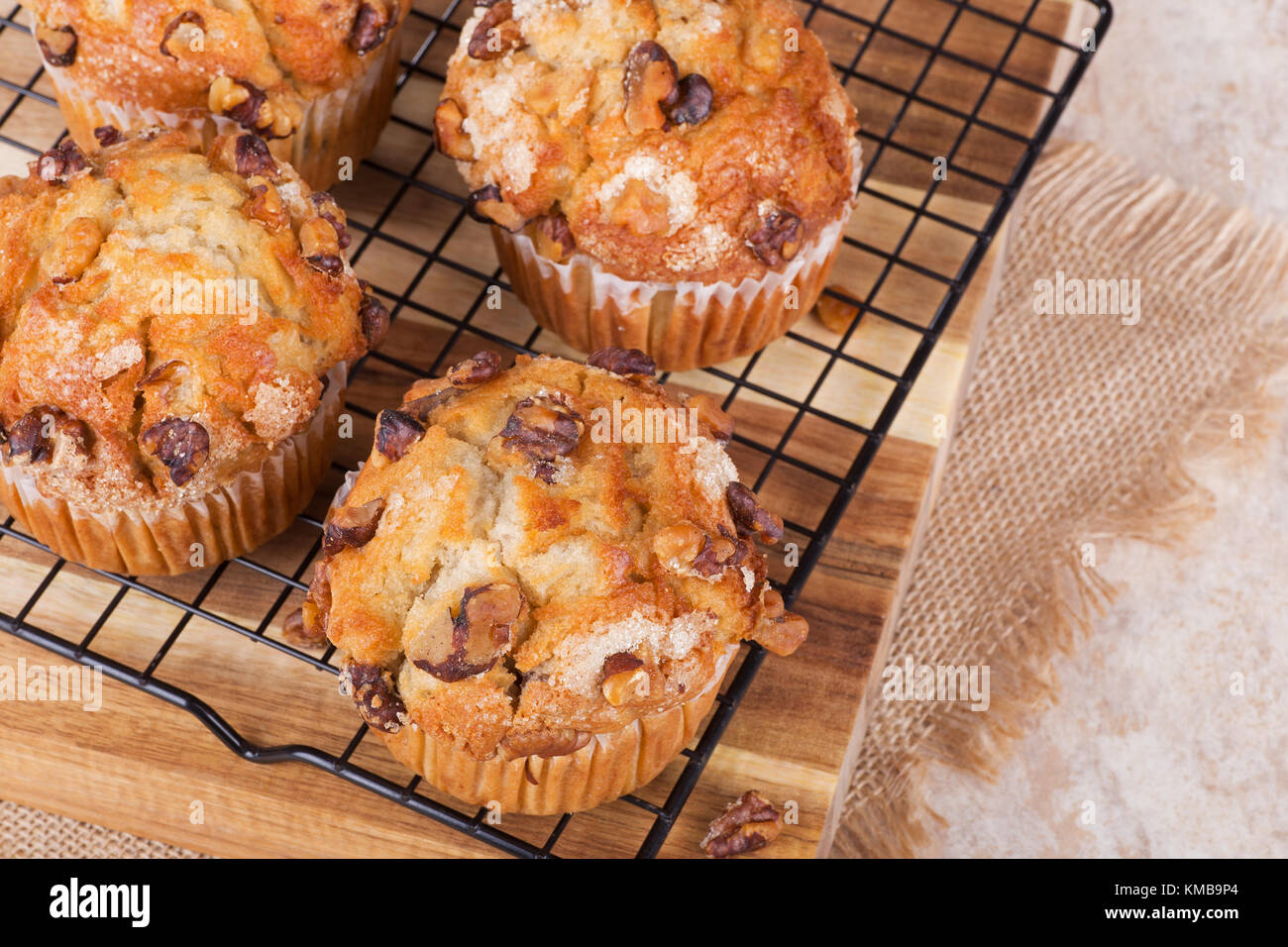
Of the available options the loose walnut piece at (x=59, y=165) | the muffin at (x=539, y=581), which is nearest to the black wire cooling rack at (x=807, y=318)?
the muffin at (x=539, y=581)

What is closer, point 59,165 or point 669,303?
point 59,165

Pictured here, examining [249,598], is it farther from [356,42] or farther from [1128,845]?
[1128,845]

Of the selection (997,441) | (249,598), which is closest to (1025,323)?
(997,441)

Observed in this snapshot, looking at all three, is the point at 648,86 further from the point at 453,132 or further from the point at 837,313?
the point at 837,313

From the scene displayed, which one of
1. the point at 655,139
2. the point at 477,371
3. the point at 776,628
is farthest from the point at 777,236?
the point at 776,628

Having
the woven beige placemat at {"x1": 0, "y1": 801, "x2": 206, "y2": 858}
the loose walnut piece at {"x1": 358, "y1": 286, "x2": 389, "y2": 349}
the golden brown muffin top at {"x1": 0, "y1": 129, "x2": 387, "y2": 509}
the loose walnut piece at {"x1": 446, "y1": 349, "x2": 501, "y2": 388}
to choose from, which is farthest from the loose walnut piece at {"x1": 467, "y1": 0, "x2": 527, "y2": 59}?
the woven beige placemat at {"x1": 0, "y1": 801, "x2": 206, "y2": 858}

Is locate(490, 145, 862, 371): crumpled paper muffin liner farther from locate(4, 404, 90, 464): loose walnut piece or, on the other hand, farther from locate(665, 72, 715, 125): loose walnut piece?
locate(4, 404, 90, 464): loose walnut piece
